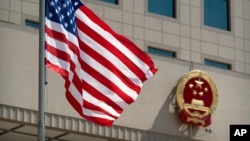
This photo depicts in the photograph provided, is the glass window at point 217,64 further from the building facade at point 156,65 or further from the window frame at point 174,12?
the window frame at point 174,12

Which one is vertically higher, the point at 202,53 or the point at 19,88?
the point at 202,53

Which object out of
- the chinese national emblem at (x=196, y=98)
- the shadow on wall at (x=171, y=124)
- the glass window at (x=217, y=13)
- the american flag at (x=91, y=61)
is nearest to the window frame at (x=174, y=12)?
the glass window at (x=217, y=13)

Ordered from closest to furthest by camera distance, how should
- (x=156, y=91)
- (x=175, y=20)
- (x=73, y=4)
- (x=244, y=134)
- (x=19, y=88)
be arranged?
(x=244, y=134) < (x=73, y=4) < (x=19, y=88) < (x=156, y=91) < (x=175, y=20)

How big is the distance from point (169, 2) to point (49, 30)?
65.3 feet

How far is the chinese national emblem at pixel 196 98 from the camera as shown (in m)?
38.3

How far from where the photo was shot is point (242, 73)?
41.2 metres

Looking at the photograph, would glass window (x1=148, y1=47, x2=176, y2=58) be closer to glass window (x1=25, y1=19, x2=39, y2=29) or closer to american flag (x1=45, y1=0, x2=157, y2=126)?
glass window (x1=25, y1=19, x2=39, y2=29)

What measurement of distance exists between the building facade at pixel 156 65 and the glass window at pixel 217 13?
42 millimetres

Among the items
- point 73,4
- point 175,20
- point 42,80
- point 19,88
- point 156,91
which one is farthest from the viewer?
point 175,20

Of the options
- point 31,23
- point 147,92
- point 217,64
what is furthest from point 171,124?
point 31,23

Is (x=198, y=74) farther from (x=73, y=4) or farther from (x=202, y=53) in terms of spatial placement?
(x=73, y=4)

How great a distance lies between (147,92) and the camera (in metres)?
37.2

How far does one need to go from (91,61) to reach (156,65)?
15105mm

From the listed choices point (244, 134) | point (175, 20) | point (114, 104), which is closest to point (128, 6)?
point (175, 20)
